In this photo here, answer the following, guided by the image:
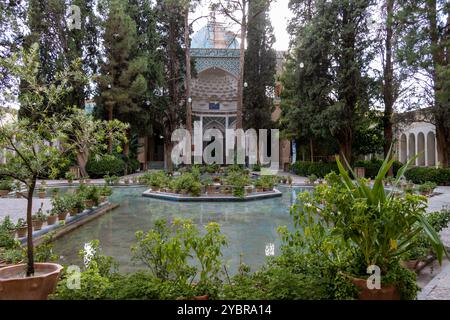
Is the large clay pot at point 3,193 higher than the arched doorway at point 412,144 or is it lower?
lower

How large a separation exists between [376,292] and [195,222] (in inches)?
235

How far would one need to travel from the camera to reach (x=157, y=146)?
31.4 m

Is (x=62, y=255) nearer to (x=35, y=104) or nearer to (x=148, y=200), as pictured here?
(x=35, y=104)

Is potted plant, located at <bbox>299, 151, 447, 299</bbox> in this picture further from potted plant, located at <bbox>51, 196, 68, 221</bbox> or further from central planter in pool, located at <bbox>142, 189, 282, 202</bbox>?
central planter in pool, located at <bbox>142, 189, 282, 202</bbox>

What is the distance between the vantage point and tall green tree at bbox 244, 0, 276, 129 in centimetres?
2684

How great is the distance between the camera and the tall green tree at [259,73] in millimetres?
26844

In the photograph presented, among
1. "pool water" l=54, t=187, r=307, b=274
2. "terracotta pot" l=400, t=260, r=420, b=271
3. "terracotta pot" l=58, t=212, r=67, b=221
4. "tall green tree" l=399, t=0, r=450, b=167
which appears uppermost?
"tall green tree" l=399, t=0, r=450, b=167

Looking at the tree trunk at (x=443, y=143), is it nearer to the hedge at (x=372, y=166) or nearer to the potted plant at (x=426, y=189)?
the hedge at (x=372, y=166)

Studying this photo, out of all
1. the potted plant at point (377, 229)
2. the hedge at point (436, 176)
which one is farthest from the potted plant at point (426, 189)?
the potted plant at point (377, 229)

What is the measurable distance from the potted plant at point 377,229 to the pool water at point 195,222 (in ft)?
5.07

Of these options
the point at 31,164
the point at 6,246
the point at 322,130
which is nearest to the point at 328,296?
the point at 31,164

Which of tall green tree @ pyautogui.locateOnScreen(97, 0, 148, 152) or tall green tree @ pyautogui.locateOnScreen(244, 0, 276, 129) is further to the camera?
tall green tree @ pyautogui.locateOnScreen(244, 0, 276, 129)
